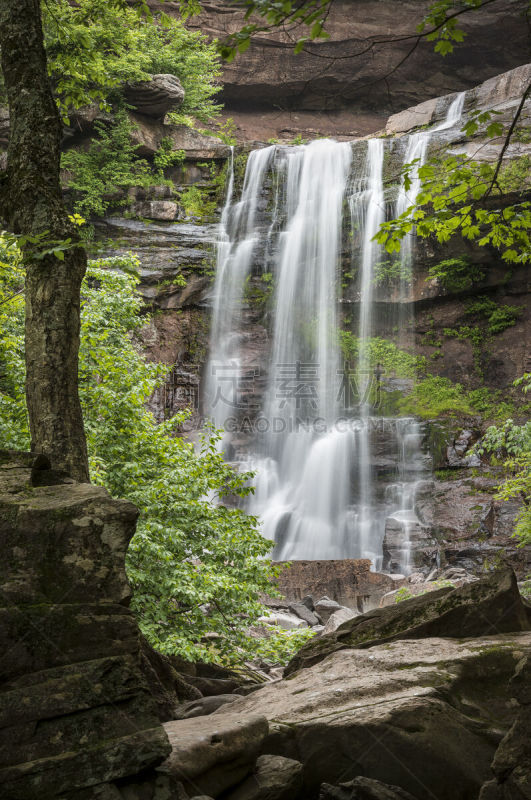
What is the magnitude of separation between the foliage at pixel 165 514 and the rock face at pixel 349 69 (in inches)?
1010

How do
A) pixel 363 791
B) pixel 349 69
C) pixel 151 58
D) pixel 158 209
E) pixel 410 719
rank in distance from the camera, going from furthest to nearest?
pixel 349 69 → pixel 151 58 → pixel 158 209 → pixel 410 719 → pixel 363 791

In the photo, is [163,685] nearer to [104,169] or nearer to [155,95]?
[104,169]

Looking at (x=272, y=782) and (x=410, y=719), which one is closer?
(x=272, y=782)

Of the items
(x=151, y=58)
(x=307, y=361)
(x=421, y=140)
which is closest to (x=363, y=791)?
(x=307, y=361)

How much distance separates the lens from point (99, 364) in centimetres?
1045

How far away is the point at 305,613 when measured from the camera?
13.7 m

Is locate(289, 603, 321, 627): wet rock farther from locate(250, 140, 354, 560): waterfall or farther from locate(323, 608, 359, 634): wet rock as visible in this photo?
locate(250, 140, 354, 560): waterfall

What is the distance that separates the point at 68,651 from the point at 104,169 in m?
24.9

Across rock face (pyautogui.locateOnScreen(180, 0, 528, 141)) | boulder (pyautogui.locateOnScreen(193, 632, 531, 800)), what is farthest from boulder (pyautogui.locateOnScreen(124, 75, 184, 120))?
boulder (pyautogui.locateOnScreen(193, 632, 531, 800))

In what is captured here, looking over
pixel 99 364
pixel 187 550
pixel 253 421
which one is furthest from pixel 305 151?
pixel 187 550

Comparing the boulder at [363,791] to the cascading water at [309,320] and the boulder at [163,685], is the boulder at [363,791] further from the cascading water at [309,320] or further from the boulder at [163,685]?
the cascading water at [309,320]

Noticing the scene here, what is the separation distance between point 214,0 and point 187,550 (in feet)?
101

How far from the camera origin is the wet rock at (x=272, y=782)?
305 centimetres

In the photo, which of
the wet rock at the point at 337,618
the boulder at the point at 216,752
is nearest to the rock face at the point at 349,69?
the wet rock at the point at 337,618
